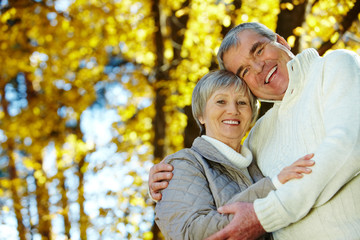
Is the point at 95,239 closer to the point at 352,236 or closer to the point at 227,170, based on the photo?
the point at 227,170

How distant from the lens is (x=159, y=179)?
8.58ft

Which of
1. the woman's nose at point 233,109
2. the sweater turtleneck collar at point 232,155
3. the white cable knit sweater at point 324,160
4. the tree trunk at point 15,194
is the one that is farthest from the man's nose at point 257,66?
the tree trunk at point 15,194

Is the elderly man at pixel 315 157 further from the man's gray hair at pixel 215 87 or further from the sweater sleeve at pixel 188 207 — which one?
the man's gray hair at pixel 215 87

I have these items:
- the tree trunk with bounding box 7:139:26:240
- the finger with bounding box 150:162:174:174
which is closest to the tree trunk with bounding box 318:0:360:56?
the finger with bounding box 150:162:174:174

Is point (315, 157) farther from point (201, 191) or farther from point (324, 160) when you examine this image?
point (201, 191)

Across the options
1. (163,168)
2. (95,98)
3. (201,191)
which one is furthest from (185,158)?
(95,98)

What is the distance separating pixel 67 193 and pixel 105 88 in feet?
7.97

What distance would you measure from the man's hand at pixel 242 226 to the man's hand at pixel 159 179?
46 cm

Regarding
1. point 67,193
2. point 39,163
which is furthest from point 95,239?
point 39,163

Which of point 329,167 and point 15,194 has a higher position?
point 329,167

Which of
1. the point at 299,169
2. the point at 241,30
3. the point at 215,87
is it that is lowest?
the point at 299,169

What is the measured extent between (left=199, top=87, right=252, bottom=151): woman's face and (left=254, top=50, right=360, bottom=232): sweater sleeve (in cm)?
70

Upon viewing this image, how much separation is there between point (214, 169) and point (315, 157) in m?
0.65

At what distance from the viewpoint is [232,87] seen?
2854mm
